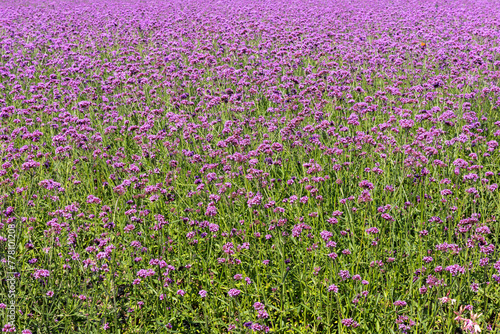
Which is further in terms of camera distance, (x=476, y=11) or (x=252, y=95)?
(x=476, y=11)

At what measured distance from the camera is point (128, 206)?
191 inches

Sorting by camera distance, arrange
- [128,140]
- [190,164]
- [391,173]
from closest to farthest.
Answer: [391,173] → [190,164] → [128,140]

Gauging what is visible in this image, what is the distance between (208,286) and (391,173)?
2.47 meters

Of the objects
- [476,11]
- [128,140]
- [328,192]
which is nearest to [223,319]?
[328,192]

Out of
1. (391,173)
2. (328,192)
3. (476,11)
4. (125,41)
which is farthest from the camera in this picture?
(476,11)

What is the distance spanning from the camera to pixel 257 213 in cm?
412

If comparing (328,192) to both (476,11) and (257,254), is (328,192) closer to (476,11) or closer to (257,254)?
(257,254)

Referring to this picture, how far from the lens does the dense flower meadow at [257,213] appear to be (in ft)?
10.7

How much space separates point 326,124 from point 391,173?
0.92 metres

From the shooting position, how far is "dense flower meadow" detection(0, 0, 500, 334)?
10.7 ft

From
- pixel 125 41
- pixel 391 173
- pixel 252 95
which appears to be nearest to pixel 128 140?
pixel 252 95

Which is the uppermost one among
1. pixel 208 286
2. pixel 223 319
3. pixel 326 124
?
pixel 326 124

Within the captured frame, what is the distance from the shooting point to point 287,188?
16.1ft

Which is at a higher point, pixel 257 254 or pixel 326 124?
pixel 326 124
